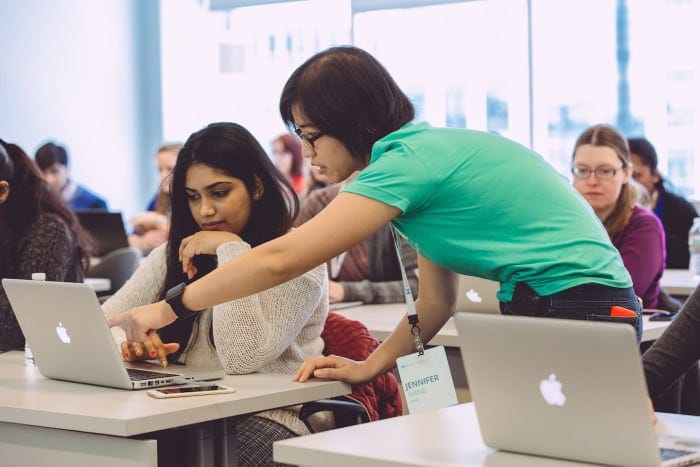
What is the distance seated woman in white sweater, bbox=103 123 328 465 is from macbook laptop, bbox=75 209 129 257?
135 inches

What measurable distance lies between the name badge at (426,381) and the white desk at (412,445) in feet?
0.93

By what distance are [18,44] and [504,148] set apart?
265 inches

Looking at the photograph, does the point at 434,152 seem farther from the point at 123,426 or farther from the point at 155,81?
the point at 155,81

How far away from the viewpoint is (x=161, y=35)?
898 centimetres

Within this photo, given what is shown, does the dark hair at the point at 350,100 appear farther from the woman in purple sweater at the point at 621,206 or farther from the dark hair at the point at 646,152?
the dark hair at the point at 646,152

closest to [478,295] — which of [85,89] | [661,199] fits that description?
[661,199]

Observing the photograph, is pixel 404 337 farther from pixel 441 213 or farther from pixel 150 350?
pixel 150 350

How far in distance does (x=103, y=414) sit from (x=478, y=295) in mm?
1732

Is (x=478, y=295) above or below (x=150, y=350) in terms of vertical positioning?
below

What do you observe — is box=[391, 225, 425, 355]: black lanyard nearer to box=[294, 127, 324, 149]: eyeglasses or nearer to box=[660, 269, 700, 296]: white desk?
box=[294, 127, 324, 149]: eyeglasses

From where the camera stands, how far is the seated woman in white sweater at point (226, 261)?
2338mm

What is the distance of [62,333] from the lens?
7.22 feet

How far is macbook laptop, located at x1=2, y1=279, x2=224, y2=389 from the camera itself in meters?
2.09

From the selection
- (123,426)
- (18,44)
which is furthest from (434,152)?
(18,44)
